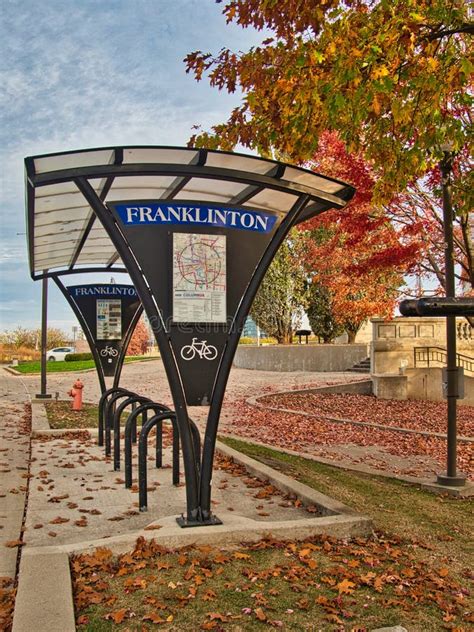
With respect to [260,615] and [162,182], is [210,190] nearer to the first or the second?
[162,182]

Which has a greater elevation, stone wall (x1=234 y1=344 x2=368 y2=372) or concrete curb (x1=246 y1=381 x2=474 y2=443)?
stone wall (x1=234 y1=344 x2=368 y2=372)

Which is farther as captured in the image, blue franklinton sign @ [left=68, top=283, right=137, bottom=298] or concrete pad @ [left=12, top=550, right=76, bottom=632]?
blue franklinton sign @ [left=68, top=283, right=137, bottom=298]

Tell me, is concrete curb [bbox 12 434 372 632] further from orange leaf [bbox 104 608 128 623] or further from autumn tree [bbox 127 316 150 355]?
autumn tree [bbox 127 316 150 355]

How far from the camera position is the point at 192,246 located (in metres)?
5.41

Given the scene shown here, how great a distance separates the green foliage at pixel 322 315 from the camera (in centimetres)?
3231


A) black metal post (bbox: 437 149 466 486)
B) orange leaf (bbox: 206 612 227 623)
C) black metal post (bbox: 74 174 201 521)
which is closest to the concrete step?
black metal post (bbox: 437 149 466 486)

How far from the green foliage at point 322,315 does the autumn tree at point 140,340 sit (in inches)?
1512

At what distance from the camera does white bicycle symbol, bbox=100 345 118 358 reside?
35.4 feet

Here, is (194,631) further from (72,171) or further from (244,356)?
(244,356)

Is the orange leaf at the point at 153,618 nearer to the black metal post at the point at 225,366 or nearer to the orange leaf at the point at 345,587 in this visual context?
the orange leaf at the point at 345,587

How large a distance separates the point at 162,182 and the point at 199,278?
3.80ft

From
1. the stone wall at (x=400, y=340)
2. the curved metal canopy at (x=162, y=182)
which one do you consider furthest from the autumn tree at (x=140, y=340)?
the curved metal canopy at (x=162, y=182)

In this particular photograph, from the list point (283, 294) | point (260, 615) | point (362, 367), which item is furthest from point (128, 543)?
point (283, 294)

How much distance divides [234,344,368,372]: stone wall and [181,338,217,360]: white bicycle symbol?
77.3 feet
